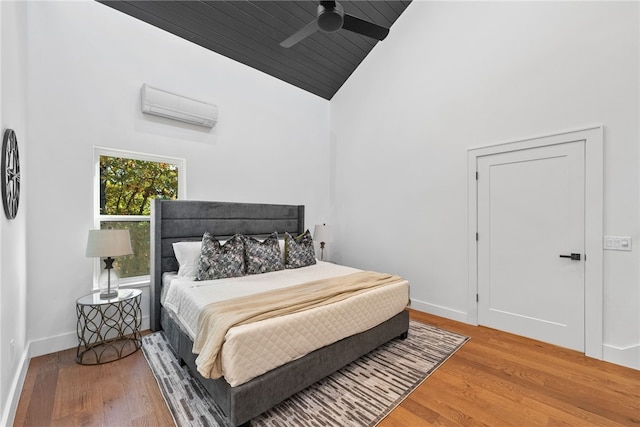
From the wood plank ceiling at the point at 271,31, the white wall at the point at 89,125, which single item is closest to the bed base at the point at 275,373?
the white wall at the point at 89,125

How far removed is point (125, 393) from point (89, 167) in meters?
2.11

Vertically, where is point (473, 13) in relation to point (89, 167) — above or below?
above

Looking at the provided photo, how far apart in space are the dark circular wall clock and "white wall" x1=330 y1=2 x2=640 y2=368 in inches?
151

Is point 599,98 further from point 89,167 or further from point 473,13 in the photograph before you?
point 89,167

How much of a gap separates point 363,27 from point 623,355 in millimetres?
3651

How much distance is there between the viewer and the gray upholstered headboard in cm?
306

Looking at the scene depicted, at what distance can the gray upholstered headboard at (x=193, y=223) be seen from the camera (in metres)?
3.06

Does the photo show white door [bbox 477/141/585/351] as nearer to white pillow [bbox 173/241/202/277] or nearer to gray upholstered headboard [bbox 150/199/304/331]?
gray upholstered headboard [bbox 150/199/304/331]

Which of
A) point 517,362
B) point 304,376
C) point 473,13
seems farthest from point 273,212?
point 473,13

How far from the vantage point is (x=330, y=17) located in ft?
7.29

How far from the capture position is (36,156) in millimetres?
2568

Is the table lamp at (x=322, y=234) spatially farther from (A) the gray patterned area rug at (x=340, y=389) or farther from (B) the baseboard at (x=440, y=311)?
(A) the gray patterned area rug at (x=340, y=389)

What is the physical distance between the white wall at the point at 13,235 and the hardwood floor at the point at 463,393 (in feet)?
0.74

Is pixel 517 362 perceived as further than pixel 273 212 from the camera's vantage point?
No
